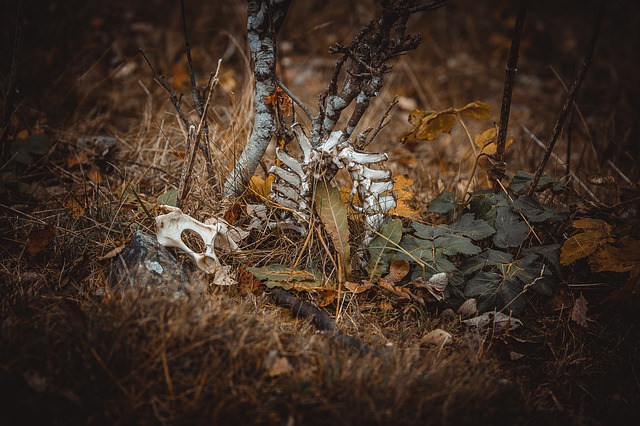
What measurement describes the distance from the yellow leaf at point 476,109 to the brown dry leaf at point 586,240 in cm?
55

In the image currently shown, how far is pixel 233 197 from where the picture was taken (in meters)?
1.85

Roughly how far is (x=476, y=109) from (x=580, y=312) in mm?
873

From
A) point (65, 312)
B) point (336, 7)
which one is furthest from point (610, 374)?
point (336, 7)

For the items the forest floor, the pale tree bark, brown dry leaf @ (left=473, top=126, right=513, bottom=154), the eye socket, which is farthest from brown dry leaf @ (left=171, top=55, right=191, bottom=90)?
brown dry leaf @ (left=473, top=126, right=513, bottom=154)

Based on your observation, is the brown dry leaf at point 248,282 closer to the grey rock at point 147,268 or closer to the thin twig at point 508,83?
the grey rock at point 147,268

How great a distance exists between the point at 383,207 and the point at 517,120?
2510 mm

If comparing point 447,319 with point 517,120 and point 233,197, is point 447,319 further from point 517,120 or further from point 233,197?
point 517,120

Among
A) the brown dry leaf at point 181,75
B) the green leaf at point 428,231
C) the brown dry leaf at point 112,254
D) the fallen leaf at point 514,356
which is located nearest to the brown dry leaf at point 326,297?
the green leaf at point 428,231

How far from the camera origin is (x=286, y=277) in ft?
4.98

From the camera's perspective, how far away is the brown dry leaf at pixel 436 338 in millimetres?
1391

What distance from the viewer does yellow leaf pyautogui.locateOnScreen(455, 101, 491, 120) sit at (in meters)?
1.66

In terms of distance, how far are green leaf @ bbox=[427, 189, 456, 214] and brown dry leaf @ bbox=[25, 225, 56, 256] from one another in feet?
5.02

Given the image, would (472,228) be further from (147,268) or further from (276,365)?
(147,268)

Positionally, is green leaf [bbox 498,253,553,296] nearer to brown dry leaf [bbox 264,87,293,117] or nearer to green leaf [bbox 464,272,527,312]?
green leaf [bbox 464,272,527,312]
